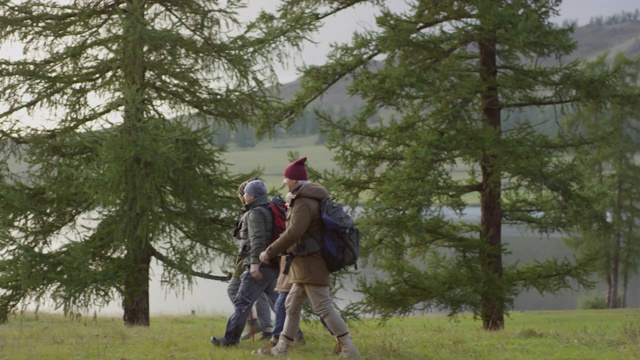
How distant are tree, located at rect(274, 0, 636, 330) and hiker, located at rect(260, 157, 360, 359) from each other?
7494mm

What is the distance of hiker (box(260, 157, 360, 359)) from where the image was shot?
7277 millimetres

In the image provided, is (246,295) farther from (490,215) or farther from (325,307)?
(490,215)

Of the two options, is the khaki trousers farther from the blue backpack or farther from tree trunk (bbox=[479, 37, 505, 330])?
tree trunk (bbox=[479, 37, 505, 330])

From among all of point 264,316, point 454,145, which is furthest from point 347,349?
point 454,145

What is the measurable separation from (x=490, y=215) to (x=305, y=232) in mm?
10960

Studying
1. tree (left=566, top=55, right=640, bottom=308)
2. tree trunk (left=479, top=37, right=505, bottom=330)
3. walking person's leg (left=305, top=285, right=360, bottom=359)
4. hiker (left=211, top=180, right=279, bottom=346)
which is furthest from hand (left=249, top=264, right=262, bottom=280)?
tree (left=566, top=55, right=640, bottom=308)

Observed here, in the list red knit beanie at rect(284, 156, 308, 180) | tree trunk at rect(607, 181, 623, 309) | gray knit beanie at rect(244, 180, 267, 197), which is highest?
red knit beanie at rect(284, 156, 308, 180)

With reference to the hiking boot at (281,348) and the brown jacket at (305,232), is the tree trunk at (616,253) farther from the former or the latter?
the brown jacket at (305,232)

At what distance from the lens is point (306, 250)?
7355 mm

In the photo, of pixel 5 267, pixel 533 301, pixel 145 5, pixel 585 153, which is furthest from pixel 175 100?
pixel 533 301

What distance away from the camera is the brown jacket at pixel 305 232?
23.8ft

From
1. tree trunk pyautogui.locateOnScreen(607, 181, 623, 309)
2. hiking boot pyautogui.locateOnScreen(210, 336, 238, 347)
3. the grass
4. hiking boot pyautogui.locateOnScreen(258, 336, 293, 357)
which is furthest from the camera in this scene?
tree trunk pyautogui.locateOnScreen(607, 181, 623, 309)

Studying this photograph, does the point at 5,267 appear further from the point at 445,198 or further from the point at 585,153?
the point at 585,153

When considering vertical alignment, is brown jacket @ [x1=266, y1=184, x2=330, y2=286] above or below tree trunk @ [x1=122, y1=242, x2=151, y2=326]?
above
